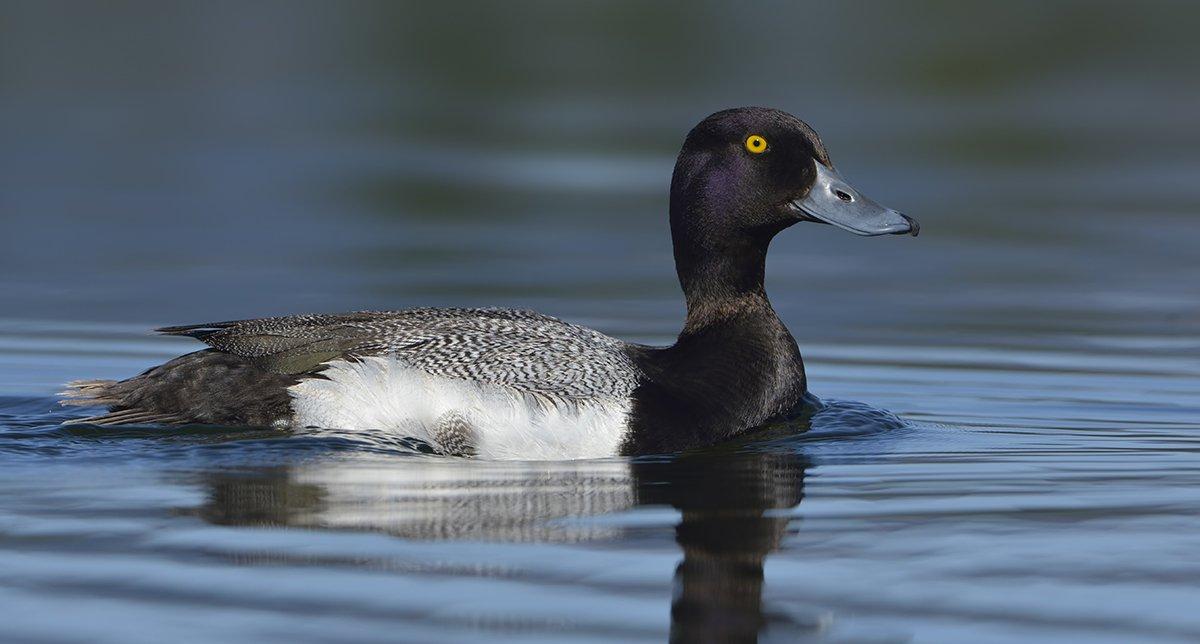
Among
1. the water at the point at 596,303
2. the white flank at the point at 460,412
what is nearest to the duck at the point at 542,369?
the white flank at the point at 460,412

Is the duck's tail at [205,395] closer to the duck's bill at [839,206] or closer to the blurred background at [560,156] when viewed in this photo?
the duck's bill at [839,206]

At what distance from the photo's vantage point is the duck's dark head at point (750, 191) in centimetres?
879

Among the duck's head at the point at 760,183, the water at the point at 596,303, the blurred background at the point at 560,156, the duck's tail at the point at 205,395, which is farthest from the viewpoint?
the blurred background at the point at 560,156

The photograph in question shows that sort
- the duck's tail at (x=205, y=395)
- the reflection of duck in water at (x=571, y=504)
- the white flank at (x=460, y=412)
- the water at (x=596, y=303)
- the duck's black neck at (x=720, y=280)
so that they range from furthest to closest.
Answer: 1. the duck's black neck at (x=720, y=280)
2. the duck's tail at (x=205, y=395)
3. the white flank at (x=460, y=412)
4. the reflection of duck in water at (x=571, y=504)
5. the water at (x=596, y=303)

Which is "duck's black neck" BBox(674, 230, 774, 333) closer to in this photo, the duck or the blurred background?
the duck

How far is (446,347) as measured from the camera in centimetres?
805

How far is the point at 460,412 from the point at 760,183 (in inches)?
71.0

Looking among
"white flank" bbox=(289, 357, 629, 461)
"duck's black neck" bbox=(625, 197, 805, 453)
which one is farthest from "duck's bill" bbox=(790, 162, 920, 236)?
"white flank" bbox=(289, 357, 629, 461)

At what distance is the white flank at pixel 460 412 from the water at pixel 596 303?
0.16 m

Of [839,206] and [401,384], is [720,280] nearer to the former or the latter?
[839,206]

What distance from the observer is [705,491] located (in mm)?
7191

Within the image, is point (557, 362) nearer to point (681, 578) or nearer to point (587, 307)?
point (681, 578)

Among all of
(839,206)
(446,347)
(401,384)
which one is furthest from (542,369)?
(839,206)

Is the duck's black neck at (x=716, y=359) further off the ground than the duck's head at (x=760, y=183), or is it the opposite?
the duck's head at (x=760, y=183)
